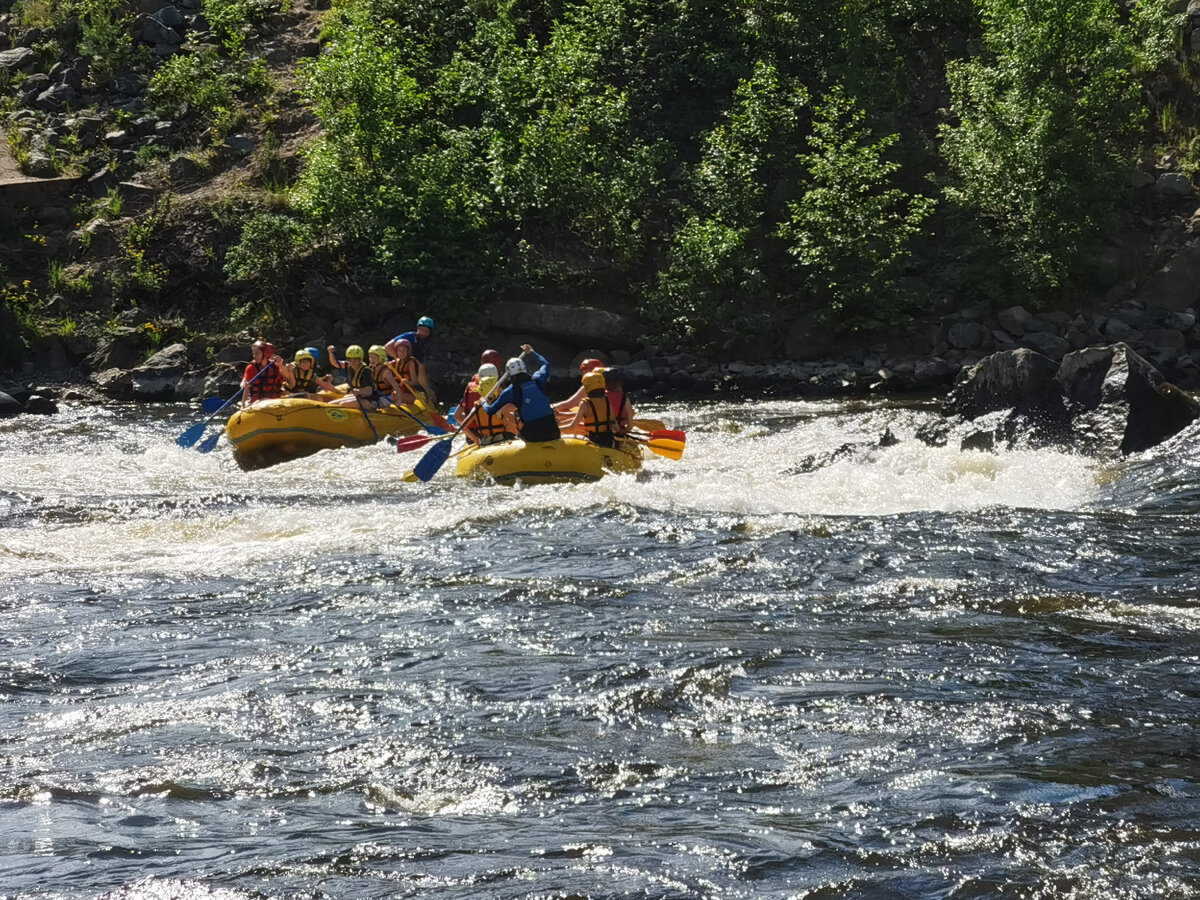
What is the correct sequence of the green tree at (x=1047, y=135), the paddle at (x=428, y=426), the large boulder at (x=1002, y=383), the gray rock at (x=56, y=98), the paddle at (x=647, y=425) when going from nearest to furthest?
the large boulder at (x=1002, y=383)
the paddle at (x=647, y=425)
the paddle at (x=428, y=426)
the green tree at (x=1047, y=135)
the gray rock at (x=56, y=98)

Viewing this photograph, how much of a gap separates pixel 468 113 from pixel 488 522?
1793 centimetres

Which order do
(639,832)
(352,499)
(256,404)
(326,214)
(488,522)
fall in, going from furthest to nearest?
(326,214), (256,404), (352,499), (488,522), (639,832)

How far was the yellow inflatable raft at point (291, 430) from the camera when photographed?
14.7 metres

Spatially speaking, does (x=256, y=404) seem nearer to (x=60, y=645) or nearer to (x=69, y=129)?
(x=60, y=645)

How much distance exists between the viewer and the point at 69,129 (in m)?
29.1

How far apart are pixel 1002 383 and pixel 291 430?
24.4ft

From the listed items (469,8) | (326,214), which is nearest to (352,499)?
(326,214)

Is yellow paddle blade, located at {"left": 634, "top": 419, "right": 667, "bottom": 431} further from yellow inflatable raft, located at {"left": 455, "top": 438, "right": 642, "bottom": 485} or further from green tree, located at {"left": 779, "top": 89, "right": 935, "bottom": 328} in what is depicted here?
green tree, located at {"left": 779, "top": 89, "right": 935, "bottom": 328}

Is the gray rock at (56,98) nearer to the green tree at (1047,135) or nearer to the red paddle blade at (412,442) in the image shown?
the green tree at (1047,135)

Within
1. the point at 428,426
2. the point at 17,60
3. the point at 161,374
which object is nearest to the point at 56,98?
the point at 17,60

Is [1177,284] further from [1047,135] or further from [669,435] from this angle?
[669,435]

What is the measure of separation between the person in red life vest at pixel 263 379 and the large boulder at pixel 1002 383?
795cm

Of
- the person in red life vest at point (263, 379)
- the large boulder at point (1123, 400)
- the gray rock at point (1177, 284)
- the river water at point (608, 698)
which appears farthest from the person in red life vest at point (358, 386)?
the gray rock at point (1177, 284)

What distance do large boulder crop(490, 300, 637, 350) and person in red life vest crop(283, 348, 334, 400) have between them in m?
6.69
